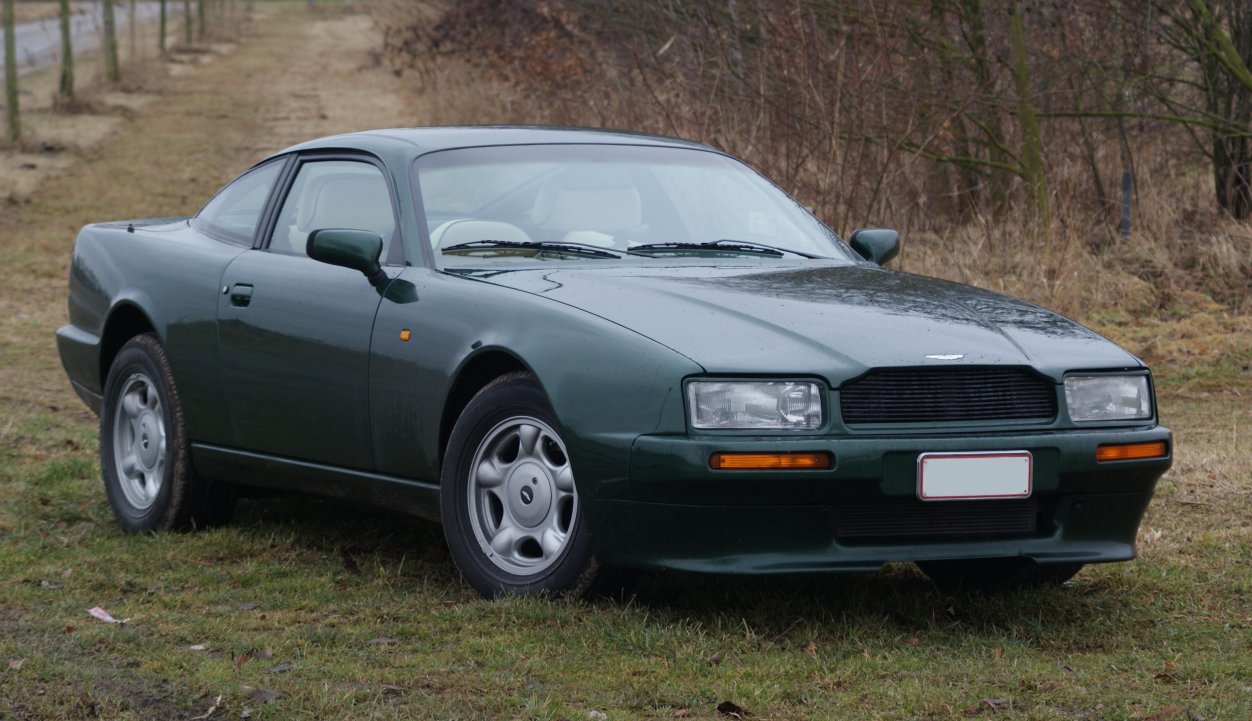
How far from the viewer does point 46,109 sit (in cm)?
2681

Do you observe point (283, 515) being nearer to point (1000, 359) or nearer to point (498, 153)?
point (498, 153)

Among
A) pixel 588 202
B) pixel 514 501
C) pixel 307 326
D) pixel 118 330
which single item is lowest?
pixel 514 501

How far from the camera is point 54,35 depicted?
51.7 metres

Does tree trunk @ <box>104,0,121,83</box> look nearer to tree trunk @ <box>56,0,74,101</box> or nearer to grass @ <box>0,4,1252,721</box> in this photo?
tree trunk @ <box>56,0,74,101</box>

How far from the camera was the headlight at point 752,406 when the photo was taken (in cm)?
427

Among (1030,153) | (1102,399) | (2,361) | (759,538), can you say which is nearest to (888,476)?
(759,538)

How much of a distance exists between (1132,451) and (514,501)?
1654mm

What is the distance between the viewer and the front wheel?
465 centimetres

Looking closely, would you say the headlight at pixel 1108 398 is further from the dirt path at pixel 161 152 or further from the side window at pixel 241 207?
the dirt path at pixel 161 152

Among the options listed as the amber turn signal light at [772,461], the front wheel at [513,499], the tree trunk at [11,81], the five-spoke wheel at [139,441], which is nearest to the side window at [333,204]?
the five-spoke wheel at [139,441]

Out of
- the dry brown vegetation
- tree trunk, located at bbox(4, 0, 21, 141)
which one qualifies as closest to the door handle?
the dry brown vegetation

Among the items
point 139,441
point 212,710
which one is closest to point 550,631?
point 212,710

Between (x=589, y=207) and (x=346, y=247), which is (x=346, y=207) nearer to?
(x=346, y=247)

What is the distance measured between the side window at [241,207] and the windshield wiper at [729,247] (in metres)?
1.54
